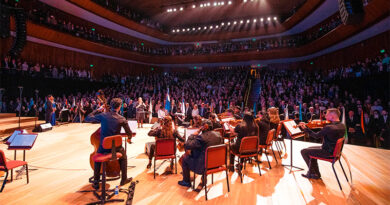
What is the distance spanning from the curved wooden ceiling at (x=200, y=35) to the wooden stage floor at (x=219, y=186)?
37.9 ft

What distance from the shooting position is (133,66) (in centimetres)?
2038

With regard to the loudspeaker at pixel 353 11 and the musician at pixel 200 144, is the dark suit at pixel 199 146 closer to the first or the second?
the musician at pixel 200 144

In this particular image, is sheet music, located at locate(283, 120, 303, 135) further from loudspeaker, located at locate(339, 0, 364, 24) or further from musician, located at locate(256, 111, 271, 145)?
loudspeaker, located at locate(339, 0, 364, 24)

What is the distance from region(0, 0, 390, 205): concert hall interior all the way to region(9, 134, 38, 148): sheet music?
0.02 m

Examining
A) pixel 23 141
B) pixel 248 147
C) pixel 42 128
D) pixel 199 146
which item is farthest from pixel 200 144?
pixel 42 128

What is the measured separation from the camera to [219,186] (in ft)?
11.3

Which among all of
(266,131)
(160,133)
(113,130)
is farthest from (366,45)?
(113,130)

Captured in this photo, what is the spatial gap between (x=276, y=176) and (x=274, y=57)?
16.2 metres

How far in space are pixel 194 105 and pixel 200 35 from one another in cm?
1378

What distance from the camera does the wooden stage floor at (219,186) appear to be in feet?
9.70

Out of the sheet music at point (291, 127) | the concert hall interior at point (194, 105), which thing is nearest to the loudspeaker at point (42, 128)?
the concert hall interior at point (194, 105)

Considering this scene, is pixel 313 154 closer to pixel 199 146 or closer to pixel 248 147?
pixel 248 147

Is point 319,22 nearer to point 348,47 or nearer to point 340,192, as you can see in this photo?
point 348,47

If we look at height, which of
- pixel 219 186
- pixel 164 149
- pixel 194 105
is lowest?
pixel 219 186
